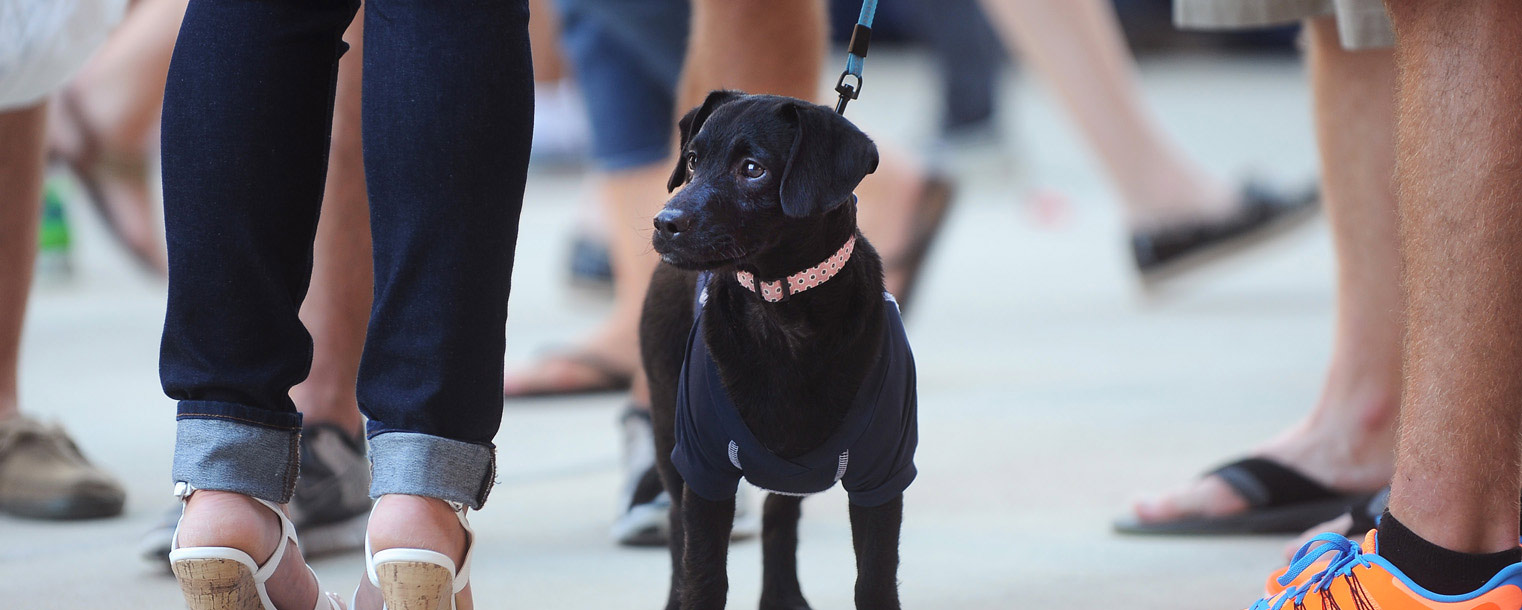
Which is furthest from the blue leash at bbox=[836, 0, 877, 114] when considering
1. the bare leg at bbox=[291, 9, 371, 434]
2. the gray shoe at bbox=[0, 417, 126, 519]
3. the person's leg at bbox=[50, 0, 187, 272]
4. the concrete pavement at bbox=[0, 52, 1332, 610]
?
the person's leg at bbox=[50, 0, 187, 272]

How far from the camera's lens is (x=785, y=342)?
1.22m

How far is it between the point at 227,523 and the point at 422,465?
0.59ft

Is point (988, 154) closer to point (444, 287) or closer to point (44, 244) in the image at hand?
point (44, 244)

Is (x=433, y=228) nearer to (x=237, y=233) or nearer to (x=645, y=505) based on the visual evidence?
(x=237, y=233)

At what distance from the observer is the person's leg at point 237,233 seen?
1.16 meters

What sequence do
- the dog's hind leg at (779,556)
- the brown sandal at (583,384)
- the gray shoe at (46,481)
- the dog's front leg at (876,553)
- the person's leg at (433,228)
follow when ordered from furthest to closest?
the brown sandal at (583,384) < the gray shoe at (46,481) < the dog's hind leg at (779,556) < the dog's front leg at (876,553) < the person's leg at (433,228)

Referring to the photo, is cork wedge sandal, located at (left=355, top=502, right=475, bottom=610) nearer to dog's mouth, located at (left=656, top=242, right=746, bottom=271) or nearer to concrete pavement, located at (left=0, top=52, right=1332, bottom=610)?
dog's mouth, located at (left=656, top=242, right=746, bottom=271)

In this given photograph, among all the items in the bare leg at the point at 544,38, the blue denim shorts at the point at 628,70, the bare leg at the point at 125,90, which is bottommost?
the blue denim shorts at the point at 628,70

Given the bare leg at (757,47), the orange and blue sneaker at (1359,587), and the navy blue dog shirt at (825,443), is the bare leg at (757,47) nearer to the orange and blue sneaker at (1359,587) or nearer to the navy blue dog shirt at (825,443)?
the navy blue dog shirt at (825,443)

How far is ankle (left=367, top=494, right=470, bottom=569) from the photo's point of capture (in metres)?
1.13

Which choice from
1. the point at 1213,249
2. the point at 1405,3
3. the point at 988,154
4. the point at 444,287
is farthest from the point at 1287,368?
the point at 988,154

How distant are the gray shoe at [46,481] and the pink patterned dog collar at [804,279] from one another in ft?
4.04

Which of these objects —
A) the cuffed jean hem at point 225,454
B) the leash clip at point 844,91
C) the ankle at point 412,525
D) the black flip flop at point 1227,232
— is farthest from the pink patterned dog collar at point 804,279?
the black flip flop at point 1227,232

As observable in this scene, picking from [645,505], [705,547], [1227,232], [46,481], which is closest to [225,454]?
[705,547]
